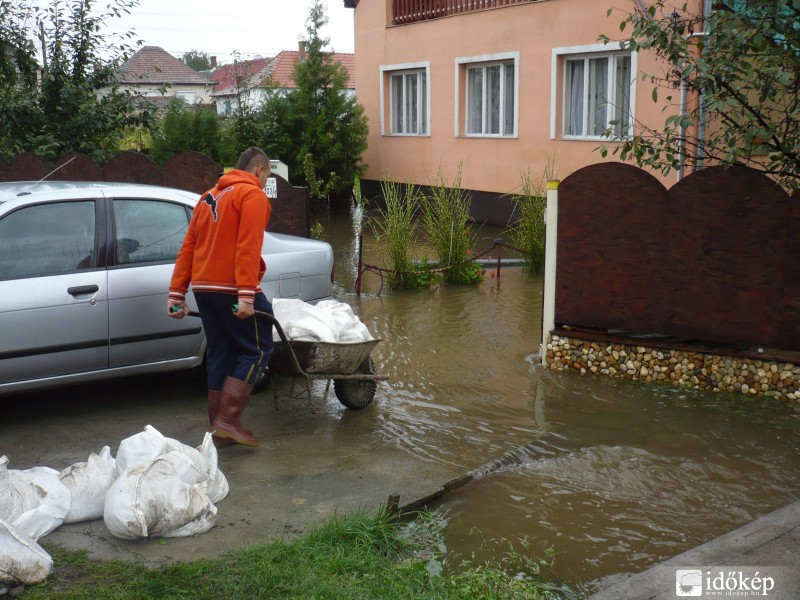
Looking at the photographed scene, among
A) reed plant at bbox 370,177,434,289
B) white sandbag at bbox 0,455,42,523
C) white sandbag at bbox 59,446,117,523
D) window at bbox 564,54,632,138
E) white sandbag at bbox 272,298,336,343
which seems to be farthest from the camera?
window at bbox 564,54,632,138

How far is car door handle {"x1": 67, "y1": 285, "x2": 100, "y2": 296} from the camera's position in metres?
6.35

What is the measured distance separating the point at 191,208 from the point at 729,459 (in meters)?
4.37

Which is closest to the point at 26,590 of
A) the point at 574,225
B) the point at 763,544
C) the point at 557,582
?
the point at 557,582

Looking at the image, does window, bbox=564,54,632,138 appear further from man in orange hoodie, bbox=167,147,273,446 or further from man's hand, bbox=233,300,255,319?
man's hand, bbox=233,300,255,319

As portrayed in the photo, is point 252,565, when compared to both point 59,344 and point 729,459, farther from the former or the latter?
point 729,459

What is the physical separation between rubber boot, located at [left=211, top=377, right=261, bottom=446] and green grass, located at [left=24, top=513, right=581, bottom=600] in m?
1.50

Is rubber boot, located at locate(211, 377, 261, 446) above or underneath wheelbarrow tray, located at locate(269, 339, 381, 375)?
underneath

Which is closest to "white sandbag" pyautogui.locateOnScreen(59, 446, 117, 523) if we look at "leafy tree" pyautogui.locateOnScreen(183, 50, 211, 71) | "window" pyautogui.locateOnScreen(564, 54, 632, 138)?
"window" pyautogui.locateOnScreen(564, 54, 632, 138)

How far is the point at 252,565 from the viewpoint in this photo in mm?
4148

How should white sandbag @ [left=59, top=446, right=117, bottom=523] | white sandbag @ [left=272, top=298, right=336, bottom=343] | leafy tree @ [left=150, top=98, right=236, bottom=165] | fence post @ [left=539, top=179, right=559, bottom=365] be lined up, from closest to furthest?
white sandbag @ [left=59, top=446, right=117, bottom=523] < white sandbag @ [left=272, top=298, right=336, bottom=343] < fence post @ [left=539, top=179, right=559, bottom=365] < leafy tree @ [left=150, top=98, right=236, bottom=165]

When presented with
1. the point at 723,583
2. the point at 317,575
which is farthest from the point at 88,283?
the point at 723,583

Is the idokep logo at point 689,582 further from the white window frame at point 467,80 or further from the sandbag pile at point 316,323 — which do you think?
the white window frame at point 467,80

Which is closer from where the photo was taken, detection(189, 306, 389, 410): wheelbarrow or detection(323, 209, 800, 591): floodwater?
detection(323, 209, 800, 591): floodwater

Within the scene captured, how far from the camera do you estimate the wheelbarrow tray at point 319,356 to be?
625cm
